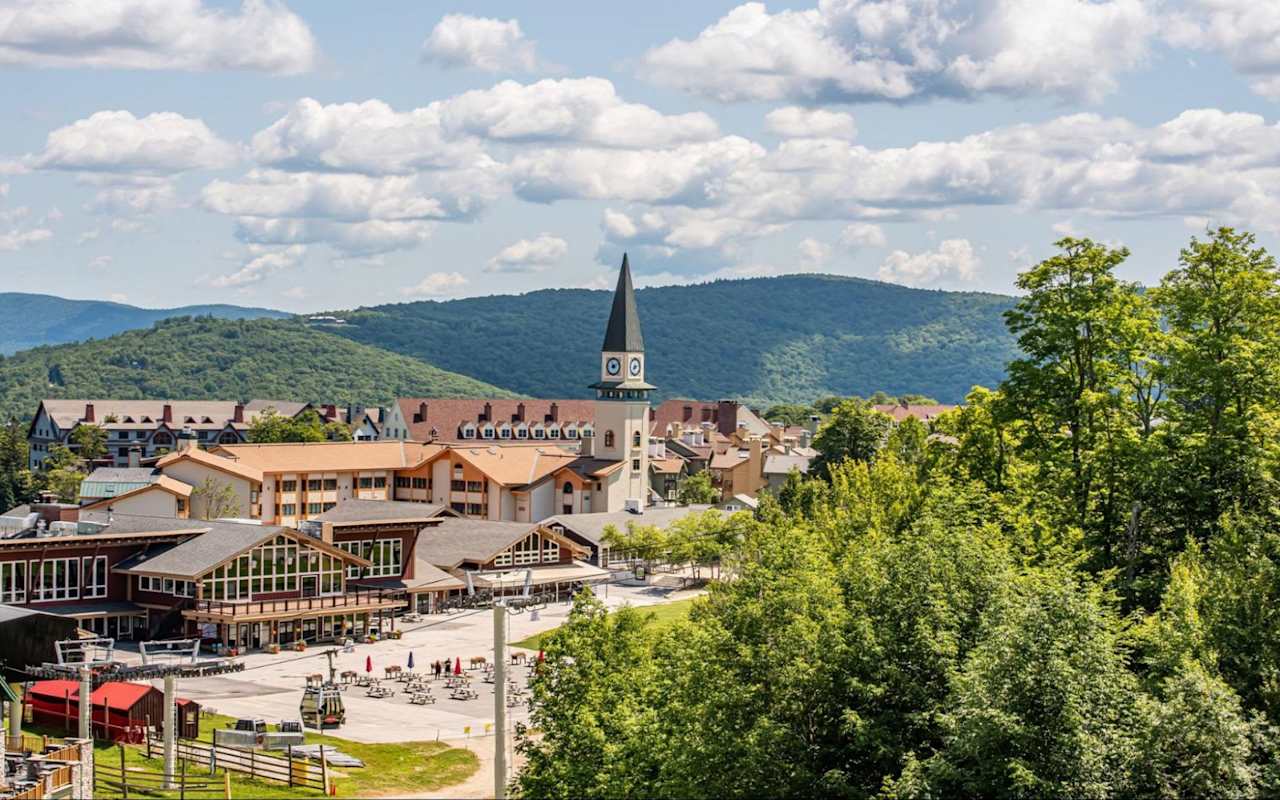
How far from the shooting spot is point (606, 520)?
104 meters

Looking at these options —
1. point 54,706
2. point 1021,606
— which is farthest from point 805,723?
point 54,706

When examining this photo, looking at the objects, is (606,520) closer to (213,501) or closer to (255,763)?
(213,501)

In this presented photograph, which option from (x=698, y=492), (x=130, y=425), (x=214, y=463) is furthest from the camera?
(x=130, y=425)

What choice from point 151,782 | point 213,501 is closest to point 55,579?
point 151,782

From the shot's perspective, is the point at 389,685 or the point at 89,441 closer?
the point at 389,685

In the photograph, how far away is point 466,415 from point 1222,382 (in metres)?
124

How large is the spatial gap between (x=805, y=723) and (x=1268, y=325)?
18392mm

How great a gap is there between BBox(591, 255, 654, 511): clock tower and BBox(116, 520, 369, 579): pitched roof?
46.1 meters

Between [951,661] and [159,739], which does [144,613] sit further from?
[951,661]

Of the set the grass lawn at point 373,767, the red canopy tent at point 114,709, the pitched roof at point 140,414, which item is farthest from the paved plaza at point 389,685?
the pitched roof at point 140,414

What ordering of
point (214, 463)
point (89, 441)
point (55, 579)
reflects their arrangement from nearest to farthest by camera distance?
point (55, 579)
point (214, 463)
point (89, 441)

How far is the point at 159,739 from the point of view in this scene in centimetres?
4500

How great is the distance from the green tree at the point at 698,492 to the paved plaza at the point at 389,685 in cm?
5117

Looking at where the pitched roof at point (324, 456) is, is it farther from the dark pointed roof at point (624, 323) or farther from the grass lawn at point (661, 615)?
the grass lawn at point (661, 615)
